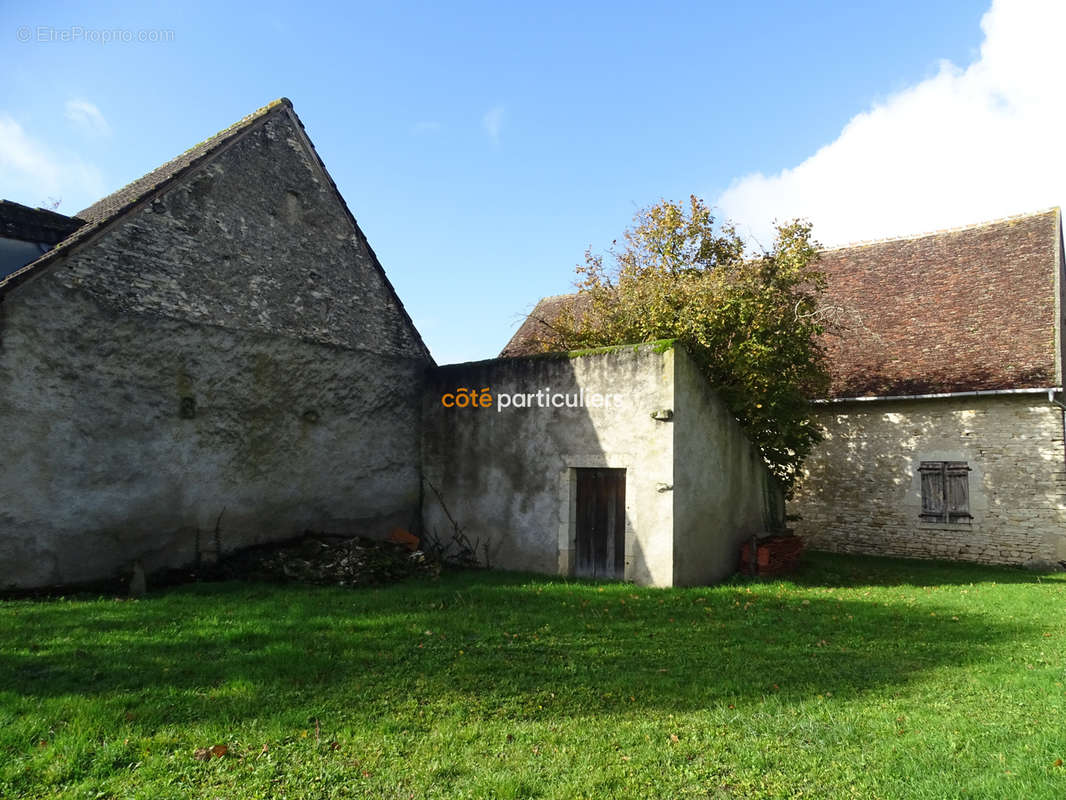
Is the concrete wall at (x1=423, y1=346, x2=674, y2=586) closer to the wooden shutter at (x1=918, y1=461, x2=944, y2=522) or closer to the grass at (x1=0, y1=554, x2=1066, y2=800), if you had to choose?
the grass at (x1=0, y1=554, x2=1066, y2=800)

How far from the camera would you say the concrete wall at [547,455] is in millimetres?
9273

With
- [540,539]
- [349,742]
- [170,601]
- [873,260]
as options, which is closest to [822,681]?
[349,742]

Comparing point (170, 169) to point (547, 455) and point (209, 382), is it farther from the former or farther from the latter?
point (547, 455)

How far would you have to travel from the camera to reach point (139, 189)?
445 inches

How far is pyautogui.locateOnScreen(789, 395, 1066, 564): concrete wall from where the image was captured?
12617 mm

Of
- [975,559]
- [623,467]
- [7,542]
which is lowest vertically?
[975,559]

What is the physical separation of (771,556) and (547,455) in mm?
3972

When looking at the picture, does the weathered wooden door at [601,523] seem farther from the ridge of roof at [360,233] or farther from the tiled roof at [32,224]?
the tiled roof at [32,224]

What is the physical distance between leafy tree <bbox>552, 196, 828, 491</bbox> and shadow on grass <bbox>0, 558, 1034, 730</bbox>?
148 inches

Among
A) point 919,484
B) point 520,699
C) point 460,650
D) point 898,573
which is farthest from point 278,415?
point 919,484

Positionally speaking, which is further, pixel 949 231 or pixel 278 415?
pixel 949 231

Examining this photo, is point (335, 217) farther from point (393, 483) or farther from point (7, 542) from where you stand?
point (7, 542)

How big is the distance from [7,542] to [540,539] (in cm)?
678

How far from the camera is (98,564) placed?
8.40 meters
